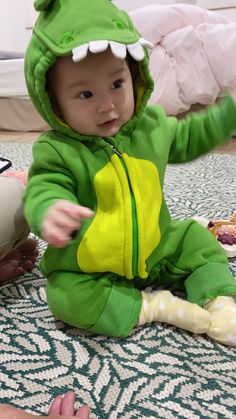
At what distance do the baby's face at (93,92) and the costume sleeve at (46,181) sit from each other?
0.05 m

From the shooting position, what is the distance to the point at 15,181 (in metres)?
0.71

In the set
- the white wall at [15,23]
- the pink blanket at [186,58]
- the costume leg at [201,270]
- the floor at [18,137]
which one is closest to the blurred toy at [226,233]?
the costume leg at [201,270]

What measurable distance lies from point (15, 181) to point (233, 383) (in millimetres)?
447

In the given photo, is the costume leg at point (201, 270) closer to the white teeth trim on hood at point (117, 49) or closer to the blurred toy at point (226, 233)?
the blurred toy at point (226, 233)

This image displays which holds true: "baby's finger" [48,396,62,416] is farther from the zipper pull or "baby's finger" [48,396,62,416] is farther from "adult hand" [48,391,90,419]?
the zipper pull

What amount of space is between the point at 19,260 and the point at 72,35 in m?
0.42

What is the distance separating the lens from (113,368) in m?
0.52

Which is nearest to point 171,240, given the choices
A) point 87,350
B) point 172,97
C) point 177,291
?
point 177,291

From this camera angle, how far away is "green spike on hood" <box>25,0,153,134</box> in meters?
0.49

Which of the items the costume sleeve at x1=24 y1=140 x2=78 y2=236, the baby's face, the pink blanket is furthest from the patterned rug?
the pink blanket

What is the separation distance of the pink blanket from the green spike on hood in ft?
3.89

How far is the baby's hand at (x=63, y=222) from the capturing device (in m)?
0.45

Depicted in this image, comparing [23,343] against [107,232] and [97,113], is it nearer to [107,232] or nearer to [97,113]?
[107,232]

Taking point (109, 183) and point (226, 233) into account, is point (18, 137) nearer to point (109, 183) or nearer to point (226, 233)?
point (226, 233)
